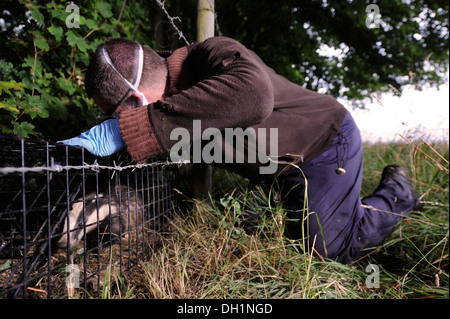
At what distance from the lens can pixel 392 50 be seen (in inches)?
161

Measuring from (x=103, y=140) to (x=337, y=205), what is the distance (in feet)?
5.29

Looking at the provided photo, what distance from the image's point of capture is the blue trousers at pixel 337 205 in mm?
1996

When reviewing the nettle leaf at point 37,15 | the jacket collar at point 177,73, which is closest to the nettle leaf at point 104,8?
the nettle leaf at point 37,15

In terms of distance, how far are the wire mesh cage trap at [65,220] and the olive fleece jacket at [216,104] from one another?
22 cm

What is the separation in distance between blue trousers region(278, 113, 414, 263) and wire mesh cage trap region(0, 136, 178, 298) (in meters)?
0.97

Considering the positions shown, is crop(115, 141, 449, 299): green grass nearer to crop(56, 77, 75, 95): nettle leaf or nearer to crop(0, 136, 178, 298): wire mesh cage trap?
crop(0, 136, 178, 298): wire mesh cage trap

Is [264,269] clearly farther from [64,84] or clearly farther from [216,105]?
[64,84]

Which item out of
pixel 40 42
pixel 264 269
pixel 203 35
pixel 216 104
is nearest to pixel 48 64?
pixel 40 42

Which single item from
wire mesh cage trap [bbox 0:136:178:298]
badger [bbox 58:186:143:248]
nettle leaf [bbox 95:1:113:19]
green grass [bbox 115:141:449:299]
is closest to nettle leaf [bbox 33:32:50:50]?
nettle leaf [bbox 95:1:113:19]

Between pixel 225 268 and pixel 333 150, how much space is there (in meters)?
1.16

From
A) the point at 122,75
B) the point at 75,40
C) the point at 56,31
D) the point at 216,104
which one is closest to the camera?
the point at 216,104

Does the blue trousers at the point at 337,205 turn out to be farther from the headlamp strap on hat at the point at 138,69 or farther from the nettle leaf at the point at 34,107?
the nettle leaf at the point at 34,107

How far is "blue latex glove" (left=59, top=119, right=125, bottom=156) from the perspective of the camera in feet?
4.54

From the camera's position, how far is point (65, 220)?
4.89 feet
